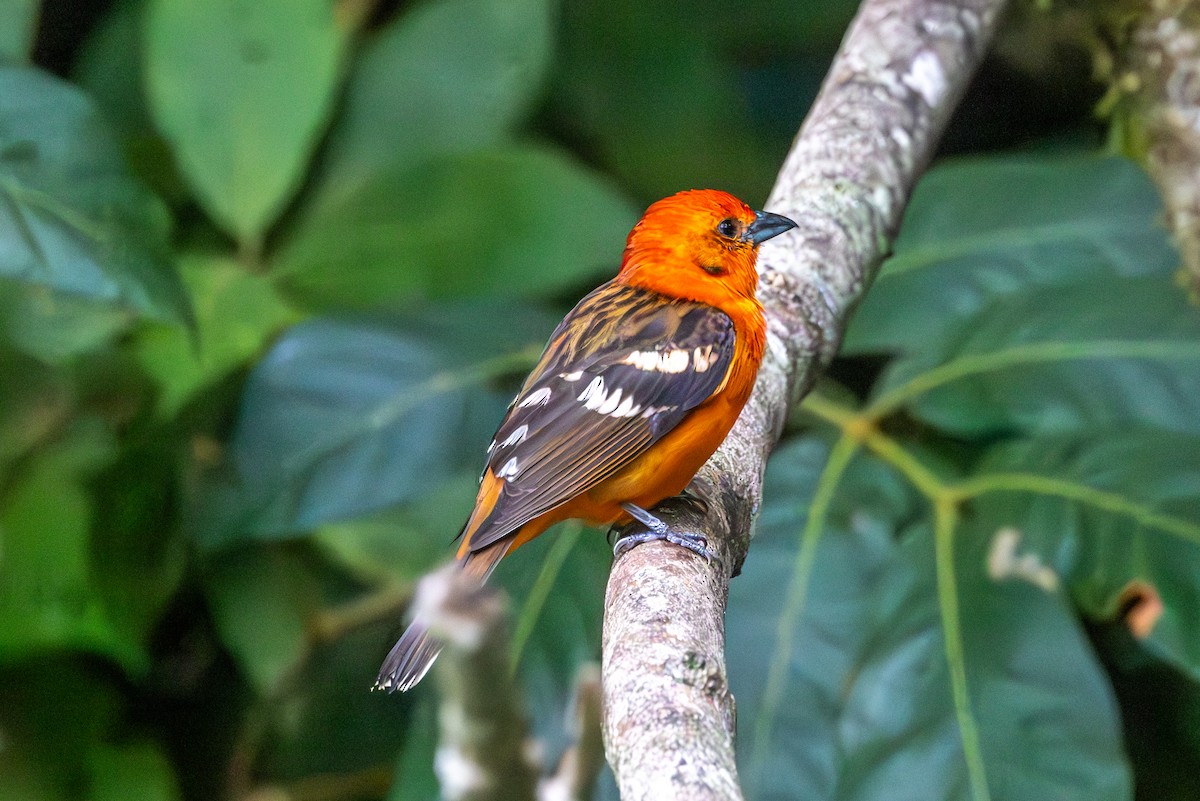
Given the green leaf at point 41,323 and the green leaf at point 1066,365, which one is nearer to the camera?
the green leaf at point 1066,365

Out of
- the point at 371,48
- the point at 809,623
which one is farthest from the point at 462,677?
the point at 371,48

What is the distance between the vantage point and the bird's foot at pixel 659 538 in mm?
1563

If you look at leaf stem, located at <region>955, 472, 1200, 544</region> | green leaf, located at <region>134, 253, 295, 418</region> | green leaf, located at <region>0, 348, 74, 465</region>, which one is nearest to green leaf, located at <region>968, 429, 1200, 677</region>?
leaf stem, located at <region>955, 472, 1200, 544</region>

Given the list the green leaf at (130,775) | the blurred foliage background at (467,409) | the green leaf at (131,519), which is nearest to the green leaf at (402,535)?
the blurred foliage background at (467,409)

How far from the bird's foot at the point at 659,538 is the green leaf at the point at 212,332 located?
1244 millimetres

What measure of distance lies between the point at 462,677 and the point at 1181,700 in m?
2.23

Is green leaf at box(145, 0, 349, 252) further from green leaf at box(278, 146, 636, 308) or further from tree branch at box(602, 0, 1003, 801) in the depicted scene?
tree branch at box(602, 0, 1003, 801)

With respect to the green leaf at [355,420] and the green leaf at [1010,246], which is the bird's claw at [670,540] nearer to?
the green leaf at [355,420]

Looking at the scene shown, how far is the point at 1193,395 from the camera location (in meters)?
2.28

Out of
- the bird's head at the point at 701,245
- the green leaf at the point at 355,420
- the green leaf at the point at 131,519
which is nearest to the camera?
the bird's head at the point at 701,245

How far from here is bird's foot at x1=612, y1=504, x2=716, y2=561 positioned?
1.56 metres

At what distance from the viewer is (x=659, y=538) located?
161 cm

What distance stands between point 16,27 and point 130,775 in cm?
173

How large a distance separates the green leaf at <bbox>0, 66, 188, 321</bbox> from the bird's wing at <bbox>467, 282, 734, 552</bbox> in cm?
78
